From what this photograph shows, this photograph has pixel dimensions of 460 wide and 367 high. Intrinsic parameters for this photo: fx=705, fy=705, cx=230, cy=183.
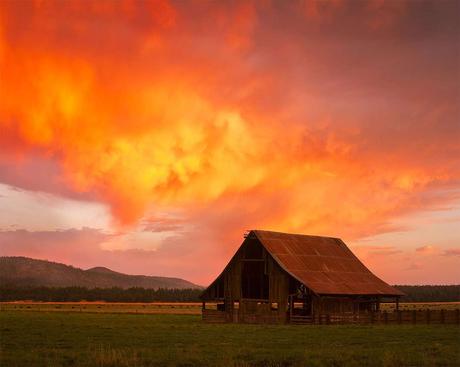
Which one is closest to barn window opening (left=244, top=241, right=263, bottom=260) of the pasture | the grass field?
the pasture

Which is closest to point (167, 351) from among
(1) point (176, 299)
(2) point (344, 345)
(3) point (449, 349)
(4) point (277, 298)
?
(2) point (344, 345)

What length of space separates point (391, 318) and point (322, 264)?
9.86 metres

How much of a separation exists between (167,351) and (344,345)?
7932 mm

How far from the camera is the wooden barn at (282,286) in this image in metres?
54.8

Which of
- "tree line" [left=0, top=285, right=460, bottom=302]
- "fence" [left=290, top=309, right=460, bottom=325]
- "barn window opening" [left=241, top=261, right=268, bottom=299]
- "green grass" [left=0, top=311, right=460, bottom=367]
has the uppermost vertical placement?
"tree line" [left=0, top=285, right=460, bottom=302]

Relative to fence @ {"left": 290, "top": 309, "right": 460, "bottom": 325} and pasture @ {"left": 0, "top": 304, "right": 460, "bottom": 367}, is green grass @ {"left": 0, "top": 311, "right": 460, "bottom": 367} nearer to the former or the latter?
pasture @ {"left": 0, "top": 304, "right": 460, "bottom": 367}

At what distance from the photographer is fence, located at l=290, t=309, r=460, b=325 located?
5044 cm

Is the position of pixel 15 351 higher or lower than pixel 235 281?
lower

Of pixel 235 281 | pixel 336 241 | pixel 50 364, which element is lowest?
pixel 50 364

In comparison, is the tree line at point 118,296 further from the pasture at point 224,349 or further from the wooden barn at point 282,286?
the pasture at point 224,349

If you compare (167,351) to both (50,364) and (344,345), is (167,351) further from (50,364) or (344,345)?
(344,345)

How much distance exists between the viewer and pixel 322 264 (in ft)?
200

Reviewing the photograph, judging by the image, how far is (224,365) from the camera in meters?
22.1

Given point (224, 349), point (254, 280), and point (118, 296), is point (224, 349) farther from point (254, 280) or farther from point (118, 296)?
point (118, 296)
